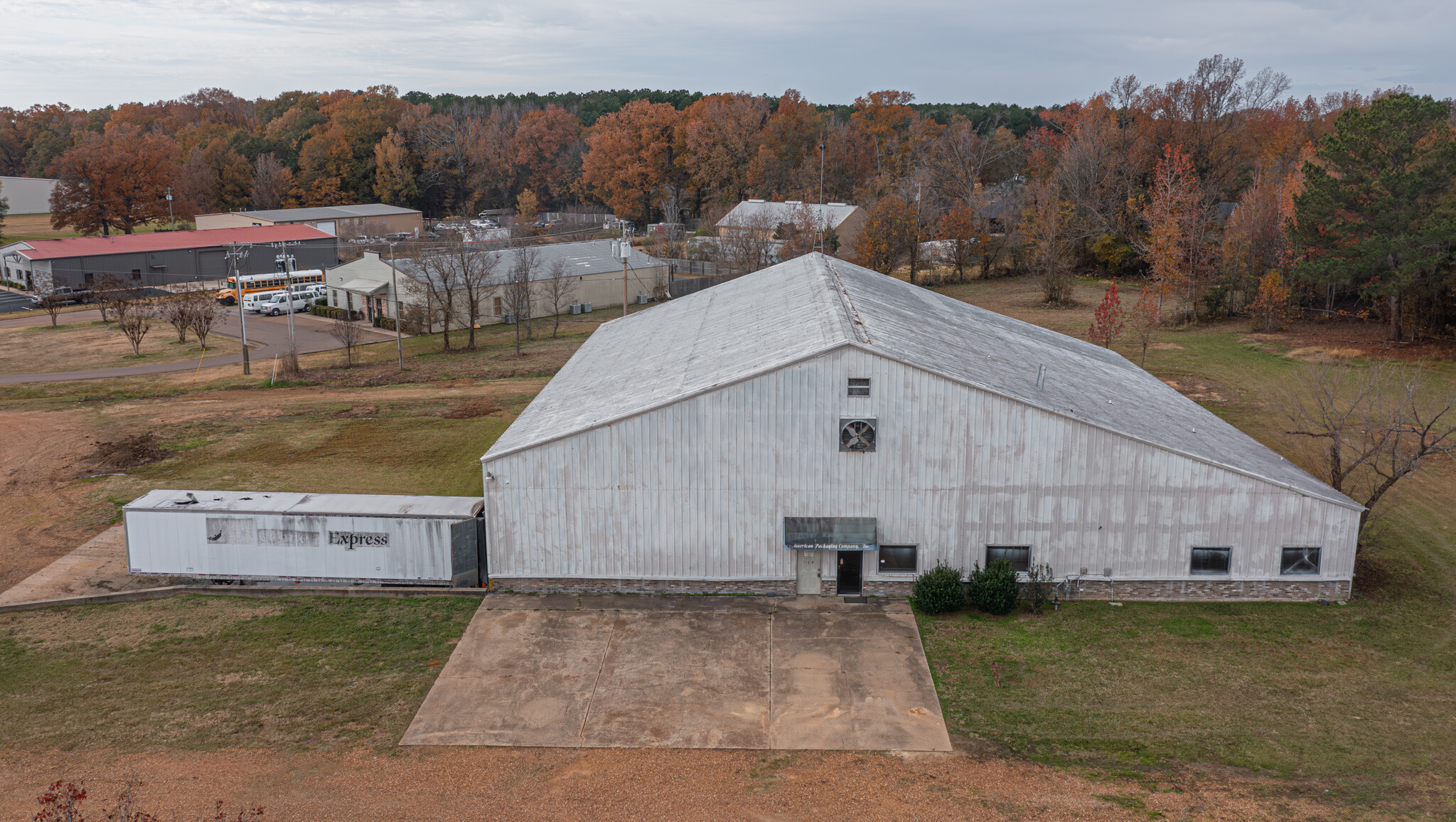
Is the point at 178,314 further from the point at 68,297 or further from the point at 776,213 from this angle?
the point at 776,213

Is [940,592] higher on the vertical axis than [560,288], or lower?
lower

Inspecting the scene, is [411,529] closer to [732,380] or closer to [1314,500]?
[732,380]

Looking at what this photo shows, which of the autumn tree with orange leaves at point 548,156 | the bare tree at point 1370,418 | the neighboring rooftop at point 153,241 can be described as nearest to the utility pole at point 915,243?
the bare tree at point 1370,418

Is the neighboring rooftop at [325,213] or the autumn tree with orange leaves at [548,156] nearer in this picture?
the neighboring rooftop at [325,213]

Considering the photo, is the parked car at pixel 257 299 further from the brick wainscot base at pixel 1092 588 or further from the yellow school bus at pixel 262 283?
the brick wainscot base at pixel 1092 588

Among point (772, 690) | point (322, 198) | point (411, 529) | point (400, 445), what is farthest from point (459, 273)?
point (322, 198)

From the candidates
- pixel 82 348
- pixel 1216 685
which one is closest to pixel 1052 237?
pixel 1216 685
